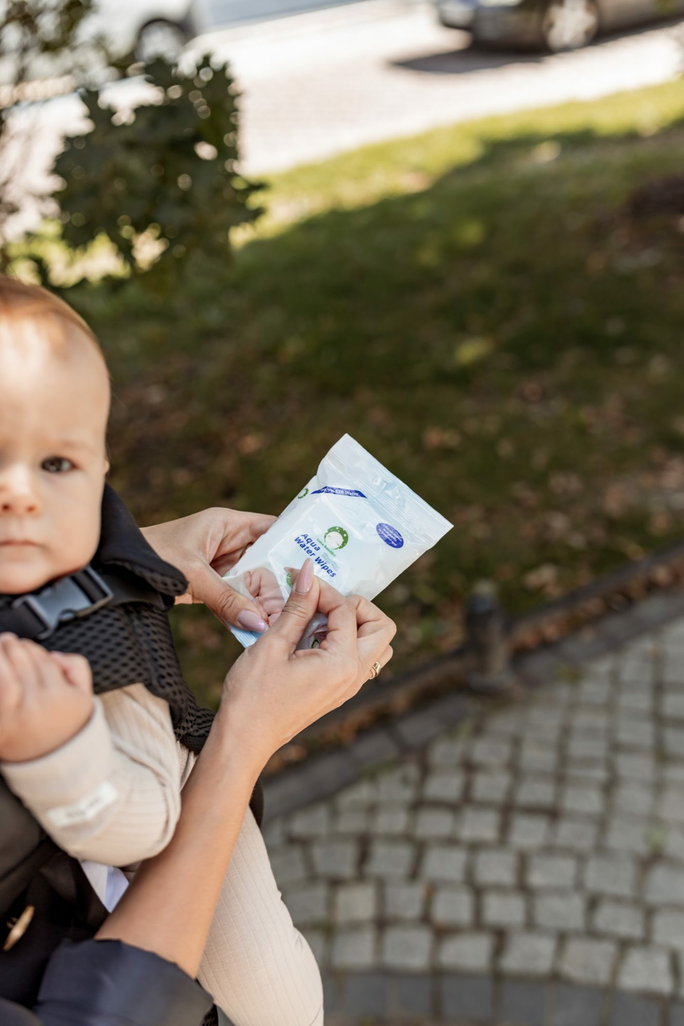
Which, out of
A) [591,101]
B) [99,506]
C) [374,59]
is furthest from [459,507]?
[374,59]

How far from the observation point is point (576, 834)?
135 inches

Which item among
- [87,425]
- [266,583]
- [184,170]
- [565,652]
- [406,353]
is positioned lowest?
[565,652]

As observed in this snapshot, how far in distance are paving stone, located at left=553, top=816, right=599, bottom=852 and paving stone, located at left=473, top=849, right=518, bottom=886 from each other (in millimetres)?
187

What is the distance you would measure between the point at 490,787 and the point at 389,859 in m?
0.52

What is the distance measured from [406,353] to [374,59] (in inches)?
360

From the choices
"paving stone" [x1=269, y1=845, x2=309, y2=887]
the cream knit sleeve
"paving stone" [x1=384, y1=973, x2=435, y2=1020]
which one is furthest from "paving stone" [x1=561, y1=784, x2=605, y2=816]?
the cream knit sleeve

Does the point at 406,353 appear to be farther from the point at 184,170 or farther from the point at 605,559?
the point at 184,170

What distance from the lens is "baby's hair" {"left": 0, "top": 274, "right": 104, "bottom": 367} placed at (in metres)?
1.20

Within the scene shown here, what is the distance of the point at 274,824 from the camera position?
11.9ft

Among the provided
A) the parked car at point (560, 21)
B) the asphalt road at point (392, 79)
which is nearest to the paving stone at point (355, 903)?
the asphalt road at point (392, 79)

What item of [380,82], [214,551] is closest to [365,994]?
[214,551]

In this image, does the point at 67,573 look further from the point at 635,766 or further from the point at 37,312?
the point at 635,766

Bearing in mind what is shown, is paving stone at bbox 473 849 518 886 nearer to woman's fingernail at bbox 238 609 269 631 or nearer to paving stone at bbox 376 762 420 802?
paving stone at bbox 376 762 420 802

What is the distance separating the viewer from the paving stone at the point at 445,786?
11.9 feet
